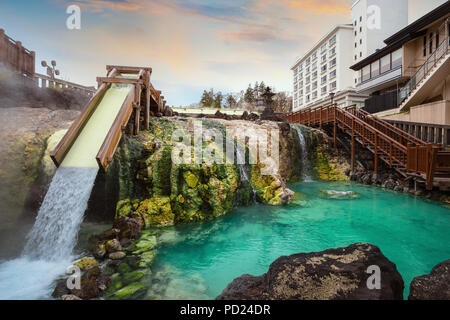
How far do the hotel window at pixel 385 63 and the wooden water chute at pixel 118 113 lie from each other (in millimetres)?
24568

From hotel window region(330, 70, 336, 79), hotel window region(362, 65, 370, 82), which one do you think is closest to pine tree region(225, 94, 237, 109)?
hotel window region(330, 70, 336, 79)

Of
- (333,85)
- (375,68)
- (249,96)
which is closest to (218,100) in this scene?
(249,96)

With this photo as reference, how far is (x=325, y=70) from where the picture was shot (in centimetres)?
4503

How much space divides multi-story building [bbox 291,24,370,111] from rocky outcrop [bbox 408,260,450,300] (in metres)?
36.3

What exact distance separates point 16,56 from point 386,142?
21.0 meters

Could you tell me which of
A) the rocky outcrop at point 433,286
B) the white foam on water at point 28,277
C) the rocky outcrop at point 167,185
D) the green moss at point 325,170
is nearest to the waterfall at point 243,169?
the rocky outcrop at point 167,185

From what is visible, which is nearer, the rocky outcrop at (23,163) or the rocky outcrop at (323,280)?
the rocky outcrop at (323,280)

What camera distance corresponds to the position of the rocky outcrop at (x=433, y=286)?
8.79ft

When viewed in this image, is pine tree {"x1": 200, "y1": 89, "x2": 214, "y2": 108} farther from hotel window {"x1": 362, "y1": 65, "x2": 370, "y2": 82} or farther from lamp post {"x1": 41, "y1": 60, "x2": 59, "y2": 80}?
lamp post {"x1": 41, "y1": 60, "x2": 59, "y2": 80}

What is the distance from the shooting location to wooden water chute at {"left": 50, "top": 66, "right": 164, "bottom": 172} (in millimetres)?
5879

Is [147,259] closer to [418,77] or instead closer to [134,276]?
[134,276]

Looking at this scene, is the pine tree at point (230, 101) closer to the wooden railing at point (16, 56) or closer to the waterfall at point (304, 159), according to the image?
the waterfall at point (304, 159)

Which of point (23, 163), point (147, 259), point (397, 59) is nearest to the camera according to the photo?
point (147, 259)
